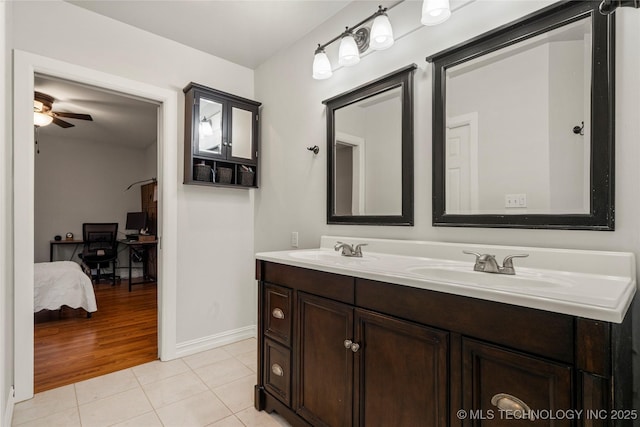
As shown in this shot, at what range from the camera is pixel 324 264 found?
1425 mm

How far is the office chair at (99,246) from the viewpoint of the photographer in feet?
17.4

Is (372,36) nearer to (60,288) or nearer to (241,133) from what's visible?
(241,133)

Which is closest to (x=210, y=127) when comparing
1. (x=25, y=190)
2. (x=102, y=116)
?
(x=25, y=190)

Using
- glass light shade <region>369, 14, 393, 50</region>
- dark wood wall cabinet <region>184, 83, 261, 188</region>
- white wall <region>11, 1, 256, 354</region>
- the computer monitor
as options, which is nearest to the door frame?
white wall <region>11, 1, 256, 354</region>

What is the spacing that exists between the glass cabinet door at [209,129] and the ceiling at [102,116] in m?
0.69

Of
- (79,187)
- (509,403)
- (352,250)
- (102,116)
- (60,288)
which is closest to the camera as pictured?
(509,403)

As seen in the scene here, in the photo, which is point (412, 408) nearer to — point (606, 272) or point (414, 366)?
point (414, 366)

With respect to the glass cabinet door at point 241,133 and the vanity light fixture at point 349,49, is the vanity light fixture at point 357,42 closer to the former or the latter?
the vanity light fixture at point 349,49

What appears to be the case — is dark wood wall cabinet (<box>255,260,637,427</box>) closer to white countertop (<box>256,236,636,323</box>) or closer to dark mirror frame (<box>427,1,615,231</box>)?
white countertop (<box>256,236,636,323</box>)

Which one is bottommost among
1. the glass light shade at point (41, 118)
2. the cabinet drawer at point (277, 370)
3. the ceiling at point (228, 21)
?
the cabinet drawer at point (277, 370)

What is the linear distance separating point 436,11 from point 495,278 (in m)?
1.27

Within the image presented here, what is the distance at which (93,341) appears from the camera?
2924 millimetres

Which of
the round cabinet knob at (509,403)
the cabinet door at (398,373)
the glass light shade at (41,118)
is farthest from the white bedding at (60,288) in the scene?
the round cabinet knob at (509,403)

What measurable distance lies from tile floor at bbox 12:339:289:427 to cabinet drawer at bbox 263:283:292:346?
0.49 meters
